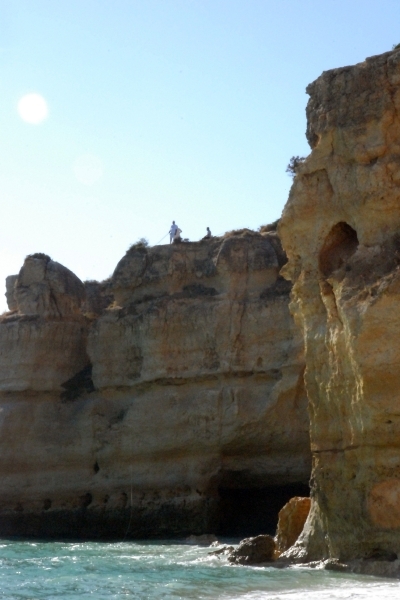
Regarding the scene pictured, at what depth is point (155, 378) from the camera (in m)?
24.6

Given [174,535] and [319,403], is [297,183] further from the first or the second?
[174,535]

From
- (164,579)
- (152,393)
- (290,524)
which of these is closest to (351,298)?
(290,524)

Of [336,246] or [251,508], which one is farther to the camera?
[251,508]

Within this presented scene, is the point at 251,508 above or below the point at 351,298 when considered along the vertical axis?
below

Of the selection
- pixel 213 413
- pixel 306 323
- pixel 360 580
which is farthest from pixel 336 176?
pixel 213 413

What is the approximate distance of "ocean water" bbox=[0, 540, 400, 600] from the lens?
→ 11531mm

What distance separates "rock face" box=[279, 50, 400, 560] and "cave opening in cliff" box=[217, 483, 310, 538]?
30.9ft

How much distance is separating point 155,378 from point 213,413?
78.8 inches

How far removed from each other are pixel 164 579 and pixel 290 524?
9.13 ft

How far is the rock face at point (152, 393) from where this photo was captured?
76.6 ft

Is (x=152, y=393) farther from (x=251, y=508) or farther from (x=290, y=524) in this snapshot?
(x=290, y=524)

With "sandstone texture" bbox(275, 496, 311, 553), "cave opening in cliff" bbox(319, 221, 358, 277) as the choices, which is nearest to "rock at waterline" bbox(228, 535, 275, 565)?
"sandstone texture" bbox(275, 496, 311, 553)

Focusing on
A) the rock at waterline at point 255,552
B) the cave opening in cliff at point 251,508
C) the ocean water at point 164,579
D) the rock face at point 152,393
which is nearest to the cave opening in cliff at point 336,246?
the rock at waterline at point 255,552

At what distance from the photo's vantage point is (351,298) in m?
13.4
